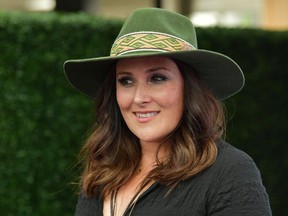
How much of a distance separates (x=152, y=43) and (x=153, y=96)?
0.19 meters

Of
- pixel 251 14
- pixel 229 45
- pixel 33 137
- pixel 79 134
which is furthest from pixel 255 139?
pixel 251 14

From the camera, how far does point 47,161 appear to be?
18.2 ft

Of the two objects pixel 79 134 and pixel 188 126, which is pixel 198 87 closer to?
pixel 188 126

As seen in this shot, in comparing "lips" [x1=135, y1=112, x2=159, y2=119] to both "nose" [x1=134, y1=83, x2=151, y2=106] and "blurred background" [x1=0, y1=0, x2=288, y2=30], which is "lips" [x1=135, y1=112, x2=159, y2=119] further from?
"blurred background" [x1=0, y1=0, x2=288, y2=30]

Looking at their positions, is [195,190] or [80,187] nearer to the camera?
[195,190]

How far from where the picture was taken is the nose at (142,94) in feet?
8.26

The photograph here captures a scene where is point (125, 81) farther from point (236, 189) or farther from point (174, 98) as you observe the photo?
point (236, 189)

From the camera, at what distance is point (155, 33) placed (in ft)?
8.35

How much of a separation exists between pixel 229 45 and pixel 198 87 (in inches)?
164

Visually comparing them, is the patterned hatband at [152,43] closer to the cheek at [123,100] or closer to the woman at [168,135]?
the woman at [168,135]

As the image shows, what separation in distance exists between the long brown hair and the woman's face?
1.6 inches

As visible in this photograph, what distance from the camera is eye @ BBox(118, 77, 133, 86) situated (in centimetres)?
259

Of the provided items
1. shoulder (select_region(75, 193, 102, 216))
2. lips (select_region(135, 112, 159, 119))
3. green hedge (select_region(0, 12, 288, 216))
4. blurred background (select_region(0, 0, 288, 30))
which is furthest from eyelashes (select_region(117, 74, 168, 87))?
blurred background (select_region(0, 0, 288, 30))

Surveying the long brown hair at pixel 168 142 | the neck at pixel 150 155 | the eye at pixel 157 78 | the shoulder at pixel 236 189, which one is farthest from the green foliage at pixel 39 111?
the shoulder at pixel 236 189
